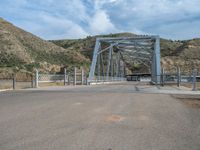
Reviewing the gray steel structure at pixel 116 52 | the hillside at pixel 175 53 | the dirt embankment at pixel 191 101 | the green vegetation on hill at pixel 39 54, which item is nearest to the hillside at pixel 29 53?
the green vegetation on hill at pixel 39 54

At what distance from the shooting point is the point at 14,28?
259 ft

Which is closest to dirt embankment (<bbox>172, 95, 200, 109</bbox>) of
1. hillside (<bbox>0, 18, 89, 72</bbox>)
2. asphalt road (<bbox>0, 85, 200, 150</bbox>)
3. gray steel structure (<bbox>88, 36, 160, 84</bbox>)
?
asphalt road (<bbox>0, 85, 200, 150</bbox>)

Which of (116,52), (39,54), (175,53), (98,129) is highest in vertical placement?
(175,53)

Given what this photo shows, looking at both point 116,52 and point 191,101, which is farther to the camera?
point 116,52

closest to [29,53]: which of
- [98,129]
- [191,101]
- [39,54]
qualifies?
[39,54]

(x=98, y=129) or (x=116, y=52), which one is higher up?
(x=116, y=52)

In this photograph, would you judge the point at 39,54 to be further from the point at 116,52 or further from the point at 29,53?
the point at 116,52

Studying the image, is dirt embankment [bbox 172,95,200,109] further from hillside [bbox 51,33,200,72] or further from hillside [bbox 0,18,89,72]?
hillside [bbox 51,33,200,72]

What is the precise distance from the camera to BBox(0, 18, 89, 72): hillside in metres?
54.8

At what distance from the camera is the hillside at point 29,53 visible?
54750 mm

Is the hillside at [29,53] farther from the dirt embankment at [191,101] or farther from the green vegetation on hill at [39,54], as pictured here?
the dirt embankment at [191,101]

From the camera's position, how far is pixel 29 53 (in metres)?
63.1

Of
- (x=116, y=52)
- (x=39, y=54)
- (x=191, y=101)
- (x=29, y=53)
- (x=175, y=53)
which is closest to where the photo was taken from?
(x=191, y=101)

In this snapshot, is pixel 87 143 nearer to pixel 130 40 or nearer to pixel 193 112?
pixel 193 112
